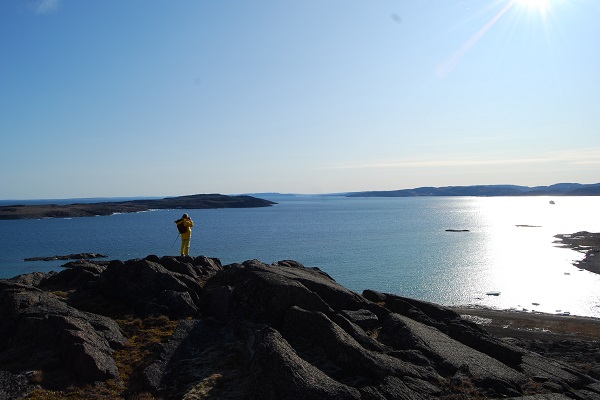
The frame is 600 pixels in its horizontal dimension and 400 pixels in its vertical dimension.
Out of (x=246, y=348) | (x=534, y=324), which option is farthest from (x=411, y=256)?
(x=246, y=348)

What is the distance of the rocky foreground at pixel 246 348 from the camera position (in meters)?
13.4

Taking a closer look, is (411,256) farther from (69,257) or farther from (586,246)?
(69,257)

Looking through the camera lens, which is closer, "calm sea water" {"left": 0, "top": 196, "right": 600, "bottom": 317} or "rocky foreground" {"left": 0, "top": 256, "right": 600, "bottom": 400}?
"rocky foreground" {"left": 0, "top": 256, "right": 600, "bottom": 400}

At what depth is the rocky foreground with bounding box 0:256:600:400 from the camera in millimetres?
13359

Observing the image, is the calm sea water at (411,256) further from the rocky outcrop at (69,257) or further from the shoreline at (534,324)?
the shoreline at (534,324)

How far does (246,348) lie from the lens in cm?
1592

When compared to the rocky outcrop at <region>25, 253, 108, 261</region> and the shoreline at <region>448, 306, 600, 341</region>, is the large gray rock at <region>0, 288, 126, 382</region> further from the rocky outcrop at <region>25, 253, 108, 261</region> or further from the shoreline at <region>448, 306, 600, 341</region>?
the rocky outcrop at <region>25, 253, 108, 261</region>

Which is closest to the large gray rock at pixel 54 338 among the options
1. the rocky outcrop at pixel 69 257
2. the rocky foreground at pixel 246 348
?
the rocky foreground at pixel 246 348

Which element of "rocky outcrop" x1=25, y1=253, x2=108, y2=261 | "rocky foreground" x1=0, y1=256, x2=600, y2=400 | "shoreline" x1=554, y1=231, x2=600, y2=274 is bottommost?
"shoreline" x1=554, y1=231, x2=600, y2=274

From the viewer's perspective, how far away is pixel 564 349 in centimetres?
2545

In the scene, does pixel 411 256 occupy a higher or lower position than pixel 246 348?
lower

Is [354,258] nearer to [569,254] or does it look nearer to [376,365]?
[569,254]

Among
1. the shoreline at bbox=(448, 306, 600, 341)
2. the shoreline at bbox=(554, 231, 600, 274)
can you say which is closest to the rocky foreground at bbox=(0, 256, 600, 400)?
the shoreline at bbox=(448, 306, 600, 341)

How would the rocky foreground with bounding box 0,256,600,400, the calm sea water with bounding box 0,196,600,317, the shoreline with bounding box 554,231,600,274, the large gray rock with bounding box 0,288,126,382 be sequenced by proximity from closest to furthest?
the rocky foreground with bounding box 0,256,600,400, the large gray rock with bounding box 0,288,126,382, the calm sea water with bounding box 0,196,600,317, the shoreline with bounding box 554,231,600,274
